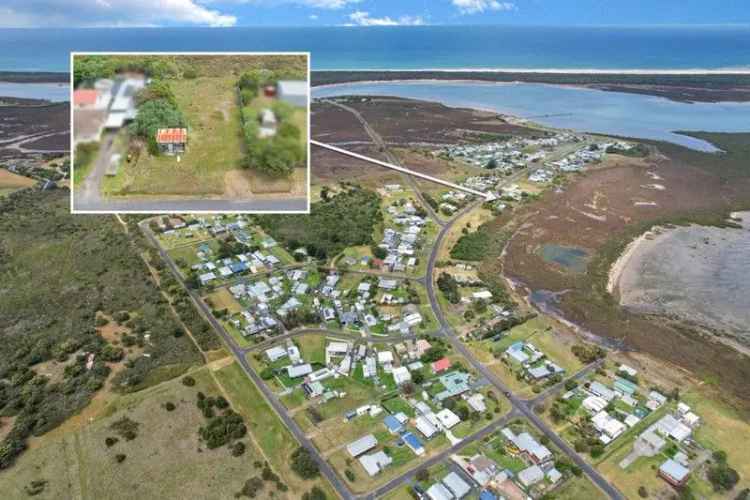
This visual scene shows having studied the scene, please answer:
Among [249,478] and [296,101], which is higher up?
[296,101]

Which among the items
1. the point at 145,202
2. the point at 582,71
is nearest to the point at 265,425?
the point at 145,202

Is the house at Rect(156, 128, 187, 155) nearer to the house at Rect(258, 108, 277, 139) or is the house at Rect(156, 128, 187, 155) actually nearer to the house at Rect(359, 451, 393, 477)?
the house at Rect(258, 108, 277, 139)

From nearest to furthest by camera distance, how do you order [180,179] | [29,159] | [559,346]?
[180,179] → [559,346] → [29,159]

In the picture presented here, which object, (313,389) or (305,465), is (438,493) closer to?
(305,465)

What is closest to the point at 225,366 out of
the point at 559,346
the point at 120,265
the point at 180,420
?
the point at 180,420

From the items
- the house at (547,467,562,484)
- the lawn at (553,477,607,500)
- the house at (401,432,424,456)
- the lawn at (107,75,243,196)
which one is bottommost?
the lawn at (553,477,607,500)

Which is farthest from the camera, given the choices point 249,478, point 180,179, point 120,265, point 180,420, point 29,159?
point 29,159

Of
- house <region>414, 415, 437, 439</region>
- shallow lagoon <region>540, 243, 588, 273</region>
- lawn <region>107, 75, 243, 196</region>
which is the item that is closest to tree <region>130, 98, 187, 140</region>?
lawn <region>107, 75, 243, 196</region>

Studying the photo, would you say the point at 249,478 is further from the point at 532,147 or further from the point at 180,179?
the point at 532,147
